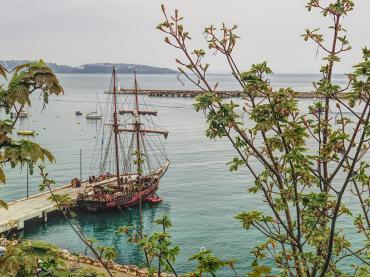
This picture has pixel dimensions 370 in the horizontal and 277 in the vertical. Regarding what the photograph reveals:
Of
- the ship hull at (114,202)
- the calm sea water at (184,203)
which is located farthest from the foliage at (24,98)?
the ship hull at (114,202)

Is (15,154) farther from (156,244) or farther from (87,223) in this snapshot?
(87,223)

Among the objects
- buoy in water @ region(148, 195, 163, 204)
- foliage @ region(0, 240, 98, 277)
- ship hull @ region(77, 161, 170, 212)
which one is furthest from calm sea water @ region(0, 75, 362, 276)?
foliage @ region(0, 240, 98, 277)

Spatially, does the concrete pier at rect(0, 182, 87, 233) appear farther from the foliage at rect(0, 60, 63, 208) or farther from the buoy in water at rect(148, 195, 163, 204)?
the foliage at rect(0, 60, 63, 208)

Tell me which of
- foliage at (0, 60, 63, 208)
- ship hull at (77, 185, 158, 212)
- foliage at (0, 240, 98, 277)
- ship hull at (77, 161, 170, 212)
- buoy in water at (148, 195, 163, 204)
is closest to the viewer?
foliage at (0, 240, 98, 277)

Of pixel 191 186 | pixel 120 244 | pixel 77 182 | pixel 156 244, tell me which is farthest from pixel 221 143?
pixel 156 244

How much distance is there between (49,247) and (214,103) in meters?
2.83

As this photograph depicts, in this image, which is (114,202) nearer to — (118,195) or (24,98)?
(118,195)

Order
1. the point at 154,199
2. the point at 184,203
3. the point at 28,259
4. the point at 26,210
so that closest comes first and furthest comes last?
the point at 28,259 < the point at 26,210 < the point at 184,203 < the point at 154,199

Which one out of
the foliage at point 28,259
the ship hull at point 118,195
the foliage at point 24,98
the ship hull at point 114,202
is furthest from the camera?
the ship hull at point 118,195

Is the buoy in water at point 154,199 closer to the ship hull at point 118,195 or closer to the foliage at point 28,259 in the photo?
the ship hull at point 118,195

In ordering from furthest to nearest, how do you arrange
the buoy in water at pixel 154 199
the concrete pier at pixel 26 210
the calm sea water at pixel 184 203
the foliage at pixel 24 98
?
the buoy in water at pixel 154 199, the concrete pier at pixel 26 210, the calm sea water at pixel 184 203, the foliage at pixel 24 98

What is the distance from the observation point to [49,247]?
183 inches

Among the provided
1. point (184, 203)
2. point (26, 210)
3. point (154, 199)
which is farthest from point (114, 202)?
point (26, 210)

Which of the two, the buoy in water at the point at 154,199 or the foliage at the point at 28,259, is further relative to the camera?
the buoy in water at the point at 154,199
